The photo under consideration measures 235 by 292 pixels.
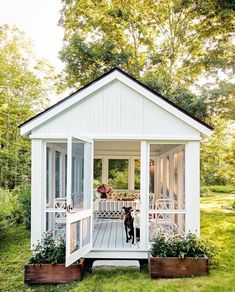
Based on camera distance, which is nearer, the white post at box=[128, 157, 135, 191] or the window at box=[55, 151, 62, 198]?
the window at box=[55, 151, 62, 198]

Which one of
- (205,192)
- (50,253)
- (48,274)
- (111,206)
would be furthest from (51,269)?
(205,192)

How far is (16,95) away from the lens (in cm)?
2023

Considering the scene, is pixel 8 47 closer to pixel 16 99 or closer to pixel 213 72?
pixel 16 99

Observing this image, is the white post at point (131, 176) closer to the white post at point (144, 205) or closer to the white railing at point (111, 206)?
the white railing at point (111, 206)

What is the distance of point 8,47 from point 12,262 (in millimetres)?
16040

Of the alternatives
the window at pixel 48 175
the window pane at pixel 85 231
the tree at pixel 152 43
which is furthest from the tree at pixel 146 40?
the window pane at pixel 85 231

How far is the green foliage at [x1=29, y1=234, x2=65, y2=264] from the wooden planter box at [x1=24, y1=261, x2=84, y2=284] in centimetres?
11

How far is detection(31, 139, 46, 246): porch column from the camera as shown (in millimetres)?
7324

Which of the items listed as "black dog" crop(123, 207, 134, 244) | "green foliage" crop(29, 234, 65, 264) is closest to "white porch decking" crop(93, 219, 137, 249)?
"black dog" crop(123, 207, 134, 244)

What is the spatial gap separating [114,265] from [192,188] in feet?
8.23

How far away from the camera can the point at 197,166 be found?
741cm

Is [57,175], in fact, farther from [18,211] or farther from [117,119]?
[18,211]

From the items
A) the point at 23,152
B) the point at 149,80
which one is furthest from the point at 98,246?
the point at 23,152

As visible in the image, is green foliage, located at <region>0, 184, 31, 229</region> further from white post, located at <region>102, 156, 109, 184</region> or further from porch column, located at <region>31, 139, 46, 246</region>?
white post, located at <region>102, 156, 109, 184</region>
